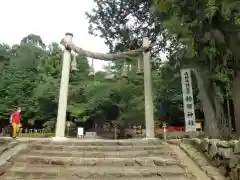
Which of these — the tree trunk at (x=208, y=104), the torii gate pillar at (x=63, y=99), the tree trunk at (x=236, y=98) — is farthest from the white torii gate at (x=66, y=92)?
the tree trunk at (x=236, y=98)

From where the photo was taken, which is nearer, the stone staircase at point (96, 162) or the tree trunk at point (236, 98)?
the stone staircase at point (96, 162)

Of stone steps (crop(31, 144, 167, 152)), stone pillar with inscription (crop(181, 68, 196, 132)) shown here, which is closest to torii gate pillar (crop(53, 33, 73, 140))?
stone steps (crop(31, 144, 167, 152))

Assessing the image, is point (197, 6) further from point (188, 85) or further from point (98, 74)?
point (98, 74)

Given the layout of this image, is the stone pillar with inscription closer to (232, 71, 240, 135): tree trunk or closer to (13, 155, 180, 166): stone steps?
(232, 71, 240, 135): tree trunk

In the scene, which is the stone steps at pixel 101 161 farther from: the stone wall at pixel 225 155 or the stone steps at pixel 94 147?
the stone steps at pixel 94 147

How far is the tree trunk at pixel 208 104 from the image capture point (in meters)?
7.43

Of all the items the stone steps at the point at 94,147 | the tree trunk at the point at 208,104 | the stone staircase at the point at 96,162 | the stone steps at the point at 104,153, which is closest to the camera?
the stone staircase at the point at 96,162

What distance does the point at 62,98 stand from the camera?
29.0ft

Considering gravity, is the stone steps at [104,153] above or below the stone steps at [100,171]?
above

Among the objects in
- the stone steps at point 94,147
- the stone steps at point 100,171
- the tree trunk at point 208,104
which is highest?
the tree trunk at point 208,104

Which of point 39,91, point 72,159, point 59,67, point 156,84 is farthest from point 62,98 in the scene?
point 59,67

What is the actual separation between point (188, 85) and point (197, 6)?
253 centimetres

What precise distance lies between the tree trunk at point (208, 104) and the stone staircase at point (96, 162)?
1728 mm

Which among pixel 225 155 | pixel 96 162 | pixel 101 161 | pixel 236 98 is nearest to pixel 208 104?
pixel 236 98
